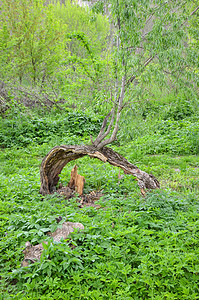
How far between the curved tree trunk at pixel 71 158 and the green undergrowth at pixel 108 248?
22 cm

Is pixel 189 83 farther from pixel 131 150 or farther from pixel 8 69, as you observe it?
pixel 8 69

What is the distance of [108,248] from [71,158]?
2022 mm

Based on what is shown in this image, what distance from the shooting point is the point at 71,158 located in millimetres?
4645

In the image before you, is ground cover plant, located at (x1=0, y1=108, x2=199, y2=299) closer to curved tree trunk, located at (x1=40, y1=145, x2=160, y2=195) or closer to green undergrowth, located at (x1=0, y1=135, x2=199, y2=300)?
green undergrowth, located at (x1=0, y1=135, x2=199, y2=300)

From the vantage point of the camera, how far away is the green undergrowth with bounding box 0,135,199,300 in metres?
2.54

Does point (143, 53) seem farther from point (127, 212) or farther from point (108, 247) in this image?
point (108, 247)

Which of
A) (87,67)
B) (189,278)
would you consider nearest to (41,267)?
(189,278)

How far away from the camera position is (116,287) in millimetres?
2578

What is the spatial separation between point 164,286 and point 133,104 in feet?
9.39

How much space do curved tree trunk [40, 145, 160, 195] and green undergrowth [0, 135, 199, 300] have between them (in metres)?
0.22

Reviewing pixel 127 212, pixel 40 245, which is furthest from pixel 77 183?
pixel 40 245

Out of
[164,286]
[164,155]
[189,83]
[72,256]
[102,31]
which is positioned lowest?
[164,286]

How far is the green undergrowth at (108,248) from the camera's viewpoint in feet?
8.33

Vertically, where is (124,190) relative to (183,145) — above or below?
below
